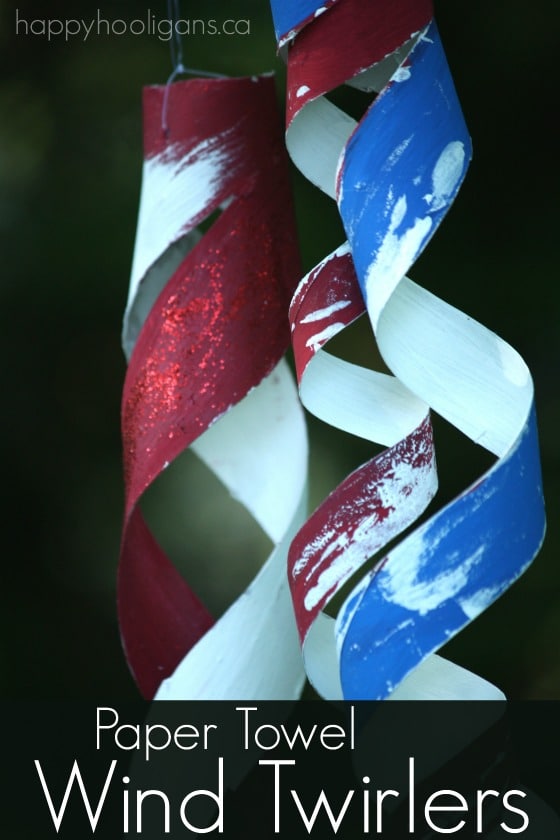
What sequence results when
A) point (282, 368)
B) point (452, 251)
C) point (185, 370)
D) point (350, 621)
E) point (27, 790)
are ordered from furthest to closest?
point (452, 251)
point (27, 790)
point (282, 368)
point (185, 370)
point (350, 621)

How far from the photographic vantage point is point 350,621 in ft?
2.25

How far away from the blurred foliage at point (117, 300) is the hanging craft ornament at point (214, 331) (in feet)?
1.69

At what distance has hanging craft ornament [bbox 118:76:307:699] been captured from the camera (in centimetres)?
85

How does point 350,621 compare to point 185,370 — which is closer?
point 350,621

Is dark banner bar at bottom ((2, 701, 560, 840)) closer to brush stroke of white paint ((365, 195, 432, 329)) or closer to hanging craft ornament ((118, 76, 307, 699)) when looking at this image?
hanging craft ornament ((118, 76, 307, 699))

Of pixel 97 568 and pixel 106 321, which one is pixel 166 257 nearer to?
pixel 106 321

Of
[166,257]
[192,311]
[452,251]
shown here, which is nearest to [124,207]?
[452,251]

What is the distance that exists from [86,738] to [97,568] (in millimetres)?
236

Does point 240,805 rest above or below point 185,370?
below

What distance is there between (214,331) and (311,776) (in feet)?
1.66

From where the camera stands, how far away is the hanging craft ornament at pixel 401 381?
26.9 inches

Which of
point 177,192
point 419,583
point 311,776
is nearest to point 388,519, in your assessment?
point 419,583

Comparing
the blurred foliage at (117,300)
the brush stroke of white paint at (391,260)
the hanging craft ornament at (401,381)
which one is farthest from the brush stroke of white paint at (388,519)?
the blurred foliage at (117,300)

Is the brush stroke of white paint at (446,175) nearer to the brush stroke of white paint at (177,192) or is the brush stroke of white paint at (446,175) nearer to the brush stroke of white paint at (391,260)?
the brush stroke of white paint at (391,260)
